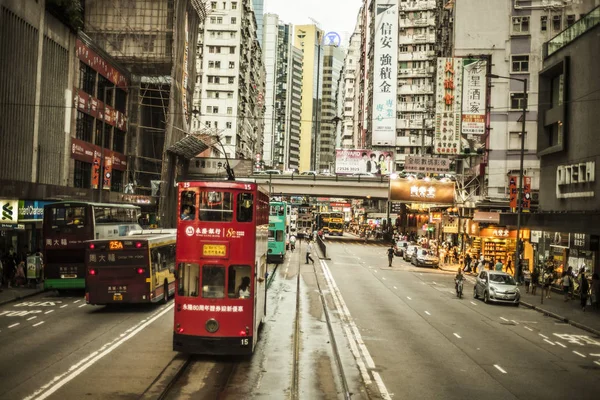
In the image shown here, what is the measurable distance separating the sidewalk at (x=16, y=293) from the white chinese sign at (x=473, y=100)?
3125 centimetres

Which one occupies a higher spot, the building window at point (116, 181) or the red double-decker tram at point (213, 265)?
the building window at point (116, 181)

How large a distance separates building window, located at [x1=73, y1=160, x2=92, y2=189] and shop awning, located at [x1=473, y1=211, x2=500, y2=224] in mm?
28811

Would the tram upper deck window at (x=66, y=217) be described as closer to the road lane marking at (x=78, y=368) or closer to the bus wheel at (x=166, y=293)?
the bus wheel at (x=166, y=293)

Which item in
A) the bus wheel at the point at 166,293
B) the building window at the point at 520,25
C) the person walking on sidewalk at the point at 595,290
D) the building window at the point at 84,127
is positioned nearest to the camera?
the bus wheel at the point at 166,293

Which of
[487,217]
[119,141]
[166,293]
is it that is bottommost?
[166,293]

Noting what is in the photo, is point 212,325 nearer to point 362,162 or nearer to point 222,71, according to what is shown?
point 362,162

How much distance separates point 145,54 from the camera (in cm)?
5519

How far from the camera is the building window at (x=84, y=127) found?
42.6 meters

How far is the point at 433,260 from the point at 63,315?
3291 centimetres

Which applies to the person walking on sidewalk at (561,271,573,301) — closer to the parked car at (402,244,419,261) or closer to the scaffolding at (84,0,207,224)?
the parked car at (402,244,419,261)

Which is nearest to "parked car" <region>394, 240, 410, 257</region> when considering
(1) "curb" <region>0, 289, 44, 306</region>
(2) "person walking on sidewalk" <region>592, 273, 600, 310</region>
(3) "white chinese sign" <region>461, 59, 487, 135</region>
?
(3) "white chinese sign" <region>461, 59, 487, 135</region>

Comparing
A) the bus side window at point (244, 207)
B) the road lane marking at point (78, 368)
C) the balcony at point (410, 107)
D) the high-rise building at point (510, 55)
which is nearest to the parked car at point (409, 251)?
the high-rise building at point (510, 55)

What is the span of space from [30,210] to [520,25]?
4042 cm

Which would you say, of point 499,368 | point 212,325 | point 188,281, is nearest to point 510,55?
point 499,368
